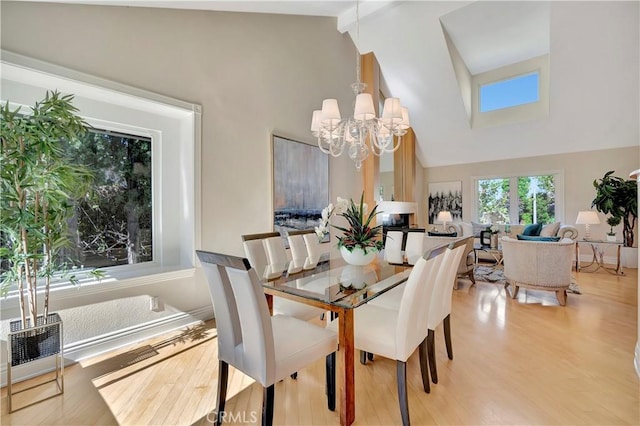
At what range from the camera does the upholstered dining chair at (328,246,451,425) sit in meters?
1.51

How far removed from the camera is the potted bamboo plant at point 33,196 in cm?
160

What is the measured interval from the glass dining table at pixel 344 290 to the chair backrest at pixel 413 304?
0.19m

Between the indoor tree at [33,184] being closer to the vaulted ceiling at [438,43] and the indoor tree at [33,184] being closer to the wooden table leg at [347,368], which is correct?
the wooden table leg at [347,368]

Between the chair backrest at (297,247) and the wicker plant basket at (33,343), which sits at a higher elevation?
the chair backrest at (297,247)

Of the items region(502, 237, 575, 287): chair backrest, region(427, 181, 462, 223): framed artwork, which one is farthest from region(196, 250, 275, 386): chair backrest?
region(427, 181, 462, 223): framed artwork

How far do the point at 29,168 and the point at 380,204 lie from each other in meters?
5.95

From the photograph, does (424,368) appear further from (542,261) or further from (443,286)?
(542,261)

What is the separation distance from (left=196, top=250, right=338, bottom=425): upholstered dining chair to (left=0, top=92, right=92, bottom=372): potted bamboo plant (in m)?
1.04

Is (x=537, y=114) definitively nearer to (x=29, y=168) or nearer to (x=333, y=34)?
(x=333, y=34)

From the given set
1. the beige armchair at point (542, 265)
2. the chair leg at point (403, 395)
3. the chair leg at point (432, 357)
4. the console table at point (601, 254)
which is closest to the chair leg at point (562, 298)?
the beige armchair at point (542, 265)

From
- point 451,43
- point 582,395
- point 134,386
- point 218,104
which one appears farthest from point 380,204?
point 134,386

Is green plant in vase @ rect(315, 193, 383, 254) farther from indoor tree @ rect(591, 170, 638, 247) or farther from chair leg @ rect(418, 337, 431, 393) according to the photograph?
indoor tree @ rect(591, 170, 638, 247)

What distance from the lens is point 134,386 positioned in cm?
188

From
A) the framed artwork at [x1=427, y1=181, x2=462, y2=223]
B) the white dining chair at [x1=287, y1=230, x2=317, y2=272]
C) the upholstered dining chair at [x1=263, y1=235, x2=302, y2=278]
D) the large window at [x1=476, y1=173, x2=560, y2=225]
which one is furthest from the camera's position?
the framed artwork at [x1=427, y1=181, x2=462, y2=223]
